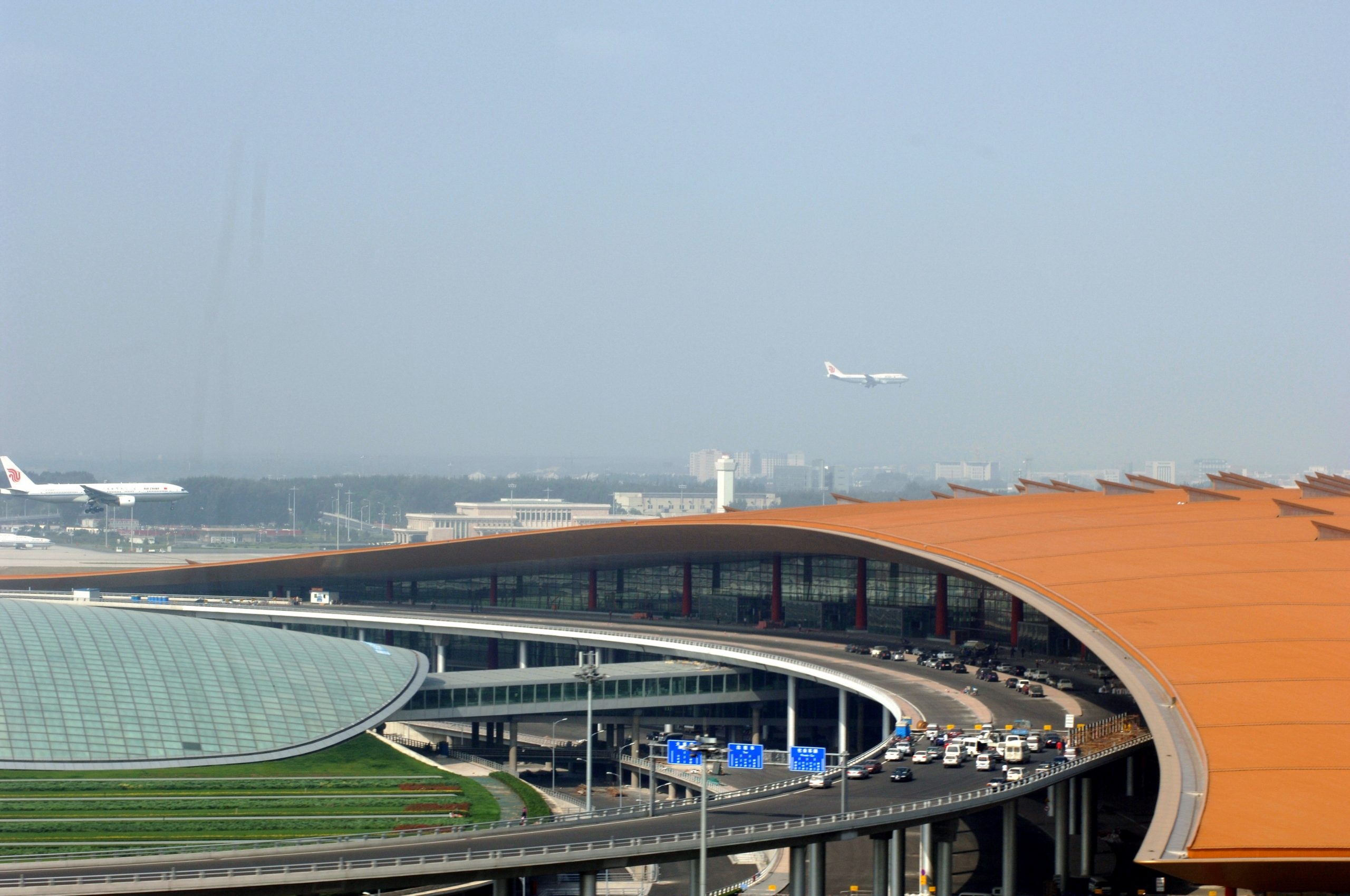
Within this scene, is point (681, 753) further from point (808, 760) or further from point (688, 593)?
point (688, 593)

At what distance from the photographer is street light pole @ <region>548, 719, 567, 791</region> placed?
81.4 meters

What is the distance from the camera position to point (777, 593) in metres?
107

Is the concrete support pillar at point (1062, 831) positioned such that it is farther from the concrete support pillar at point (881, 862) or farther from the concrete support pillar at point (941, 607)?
the concrete support pillar at point (941, 607)

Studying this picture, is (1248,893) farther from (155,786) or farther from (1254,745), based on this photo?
(155,786)

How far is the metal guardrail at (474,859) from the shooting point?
44.3 metres

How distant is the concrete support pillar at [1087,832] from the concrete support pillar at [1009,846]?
571 cm

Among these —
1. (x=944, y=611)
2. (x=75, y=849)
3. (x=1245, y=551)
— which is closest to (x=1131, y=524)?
(x=1245, y=551)

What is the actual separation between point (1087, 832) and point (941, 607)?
3642cm

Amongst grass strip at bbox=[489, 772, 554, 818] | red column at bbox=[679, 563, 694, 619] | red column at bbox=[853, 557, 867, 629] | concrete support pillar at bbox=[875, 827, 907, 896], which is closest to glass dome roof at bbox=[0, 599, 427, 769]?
grass strip at bbox=[489, 772, 554, 818]

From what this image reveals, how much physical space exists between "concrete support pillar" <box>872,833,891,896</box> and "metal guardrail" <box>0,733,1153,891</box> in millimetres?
1150

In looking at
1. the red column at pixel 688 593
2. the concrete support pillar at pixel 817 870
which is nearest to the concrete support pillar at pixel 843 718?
the red column at pixel 688 593

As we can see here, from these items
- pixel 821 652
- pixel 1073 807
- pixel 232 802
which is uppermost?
pixel 821 652

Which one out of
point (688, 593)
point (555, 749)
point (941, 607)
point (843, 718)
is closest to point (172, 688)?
point (555, 749)

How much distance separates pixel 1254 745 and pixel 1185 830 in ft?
25.7
